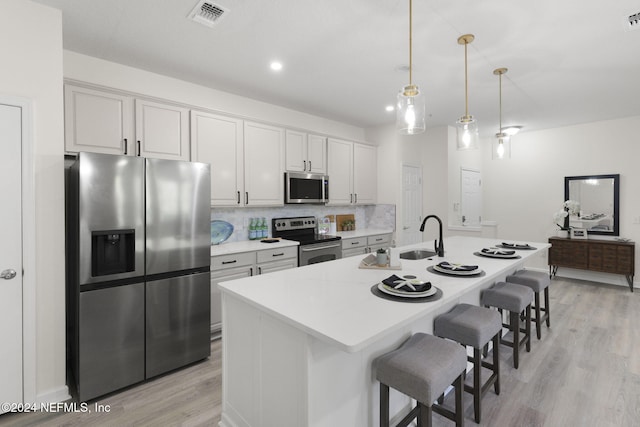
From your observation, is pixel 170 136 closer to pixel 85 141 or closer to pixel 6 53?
pixel 85 141

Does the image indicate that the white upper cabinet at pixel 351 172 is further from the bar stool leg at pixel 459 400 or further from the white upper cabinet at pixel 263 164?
the bar stool leg at pixel 459 400

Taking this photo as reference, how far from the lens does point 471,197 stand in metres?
5.98

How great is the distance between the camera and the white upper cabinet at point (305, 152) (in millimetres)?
4031

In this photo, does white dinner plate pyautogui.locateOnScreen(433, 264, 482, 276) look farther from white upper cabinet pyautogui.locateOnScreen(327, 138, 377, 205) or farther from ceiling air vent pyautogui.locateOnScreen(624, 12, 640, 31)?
white upper cabinet pyautogui.locateOnScreen(327, 138, 377, 205)

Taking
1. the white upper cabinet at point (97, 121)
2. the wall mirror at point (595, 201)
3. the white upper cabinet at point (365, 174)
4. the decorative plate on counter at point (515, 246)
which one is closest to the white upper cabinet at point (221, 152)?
the white upper cabinet at point (97, 121)

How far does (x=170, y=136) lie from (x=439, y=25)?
253 cm

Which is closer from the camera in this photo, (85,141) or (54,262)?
(54,262)

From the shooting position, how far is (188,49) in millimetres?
2635

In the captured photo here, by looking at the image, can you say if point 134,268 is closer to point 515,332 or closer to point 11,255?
point 11,255

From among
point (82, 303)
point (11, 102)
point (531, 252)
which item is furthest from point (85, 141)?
point (531, 252)

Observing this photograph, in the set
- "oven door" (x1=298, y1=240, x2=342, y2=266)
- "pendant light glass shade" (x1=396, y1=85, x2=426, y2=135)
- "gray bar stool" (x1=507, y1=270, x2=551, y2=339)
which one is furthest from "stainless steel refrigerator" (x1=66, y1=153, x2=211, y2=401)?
"gray bar stool" (x1=507, y1=270, x2=551, y2=339)

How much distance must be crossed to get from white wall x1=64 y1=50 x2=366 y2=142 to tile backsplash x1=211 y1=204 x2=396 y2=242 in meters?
1.14

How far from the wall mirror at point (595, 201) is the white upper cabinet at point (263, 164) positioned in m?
5.06

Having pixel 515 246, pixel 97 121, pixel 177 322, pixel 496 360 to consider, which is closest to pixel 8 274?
pixel 177 322
